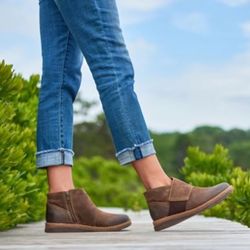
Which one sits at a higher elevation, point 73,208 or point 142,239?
point 73,208

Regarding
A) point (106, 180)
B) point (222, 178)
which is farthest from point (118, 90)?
point (106, 180)

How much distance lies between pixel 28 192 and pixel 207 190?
1661 mm

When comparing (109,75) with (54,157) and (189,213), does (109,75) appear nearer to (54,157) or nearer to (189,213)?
(54,157)

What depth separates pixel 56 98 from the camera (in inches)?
169

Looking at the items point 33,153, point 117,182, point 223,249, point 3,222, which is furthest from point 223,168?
point 117,182

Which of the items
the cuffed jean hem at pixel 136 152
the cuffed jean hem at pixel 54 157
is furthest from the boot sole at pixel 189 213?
the cuffed jean hem at pixel 54 157

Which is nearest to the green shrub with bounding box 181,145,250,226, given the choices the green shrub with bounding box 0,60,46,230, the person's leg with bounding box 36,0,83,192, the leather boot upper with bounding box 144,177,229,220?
the green shrub with bounding box 0,60,46,230

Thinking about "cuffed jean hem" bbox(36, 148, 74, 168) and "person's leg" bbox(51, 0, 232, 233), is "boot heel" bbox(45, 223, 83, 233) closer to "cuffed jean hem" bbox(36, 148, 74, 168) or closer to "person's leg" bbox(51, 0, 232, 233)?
"cuffed jean hem" bbox(36, 148, 74, 168)

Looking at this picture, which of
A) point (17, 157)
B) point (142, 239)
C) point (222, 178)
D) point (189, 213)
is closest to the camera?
point (142, 239)

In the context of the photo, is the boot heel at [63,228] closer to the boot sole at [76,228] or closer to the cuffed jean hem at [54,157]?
the boot sole at [76,228]

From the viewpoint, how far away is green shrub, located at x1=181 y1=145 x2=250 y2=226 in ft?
20.2

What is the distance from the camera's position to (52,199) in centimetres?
436

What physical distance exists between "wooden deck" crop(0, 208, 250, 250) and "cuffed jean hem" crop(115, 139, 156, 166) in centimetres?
Result: 36

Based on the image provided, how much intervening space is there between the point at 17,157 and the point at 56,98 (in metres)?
0.38
